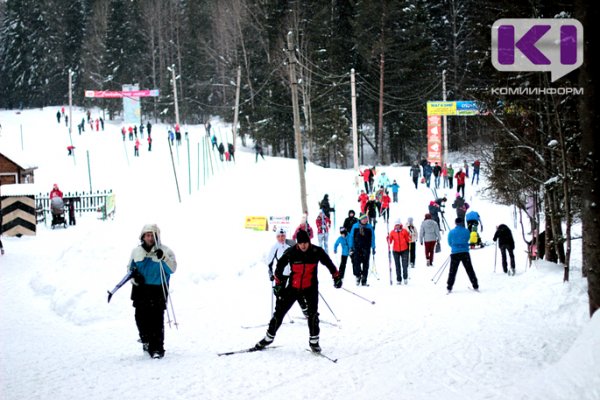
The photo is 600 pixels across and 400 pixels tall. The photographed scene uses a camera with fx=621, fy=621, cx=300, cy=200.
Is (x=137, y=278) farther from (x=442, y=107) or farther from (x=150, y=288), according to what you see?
(x=442, y=107)

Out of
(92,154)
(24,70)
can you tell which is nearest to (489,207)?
(92,154)

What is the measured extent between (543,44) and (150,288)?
30.9 feet

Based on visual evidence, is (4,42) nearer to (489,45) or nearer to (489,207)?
(489,207)

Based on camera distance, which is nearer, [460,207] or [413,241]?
[413,241]

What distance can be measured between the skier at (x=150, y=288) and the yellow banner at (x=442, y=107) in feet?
93.9

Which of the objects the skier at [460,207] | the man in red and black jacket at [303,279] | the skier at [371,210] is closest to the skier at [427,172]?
the skier at [371,210]

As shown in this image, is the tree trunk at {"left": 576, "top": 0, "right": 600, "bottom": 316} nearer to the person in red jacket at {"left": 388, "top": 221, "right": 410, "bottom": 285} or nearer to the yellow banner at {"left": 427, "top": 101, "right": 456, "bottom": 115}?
the person in red jacket at {"left": 388, "top": 221, "right": 410, "bottom": 285}

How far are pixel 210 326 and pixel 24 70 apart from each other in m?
83.1

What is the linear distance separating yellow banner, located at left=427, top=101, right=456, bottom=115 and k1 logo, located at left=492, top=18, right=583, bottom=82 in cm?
2085

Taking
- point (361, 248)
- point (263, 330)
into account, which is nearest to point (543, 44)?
point (361, 248)

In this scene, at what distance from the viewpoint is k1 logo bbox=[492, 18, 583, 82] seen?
12242mm

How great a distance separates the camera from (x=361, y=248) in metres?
14.1

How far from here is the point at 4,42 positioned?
85.1m

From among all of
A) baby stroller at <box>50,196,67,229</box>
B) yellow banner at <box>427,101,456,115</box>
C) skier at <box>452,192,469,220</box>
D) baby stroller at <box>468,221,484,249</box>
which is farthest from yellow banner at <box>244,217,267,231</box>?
yellow banner at <box>427,101,456,115</box>
